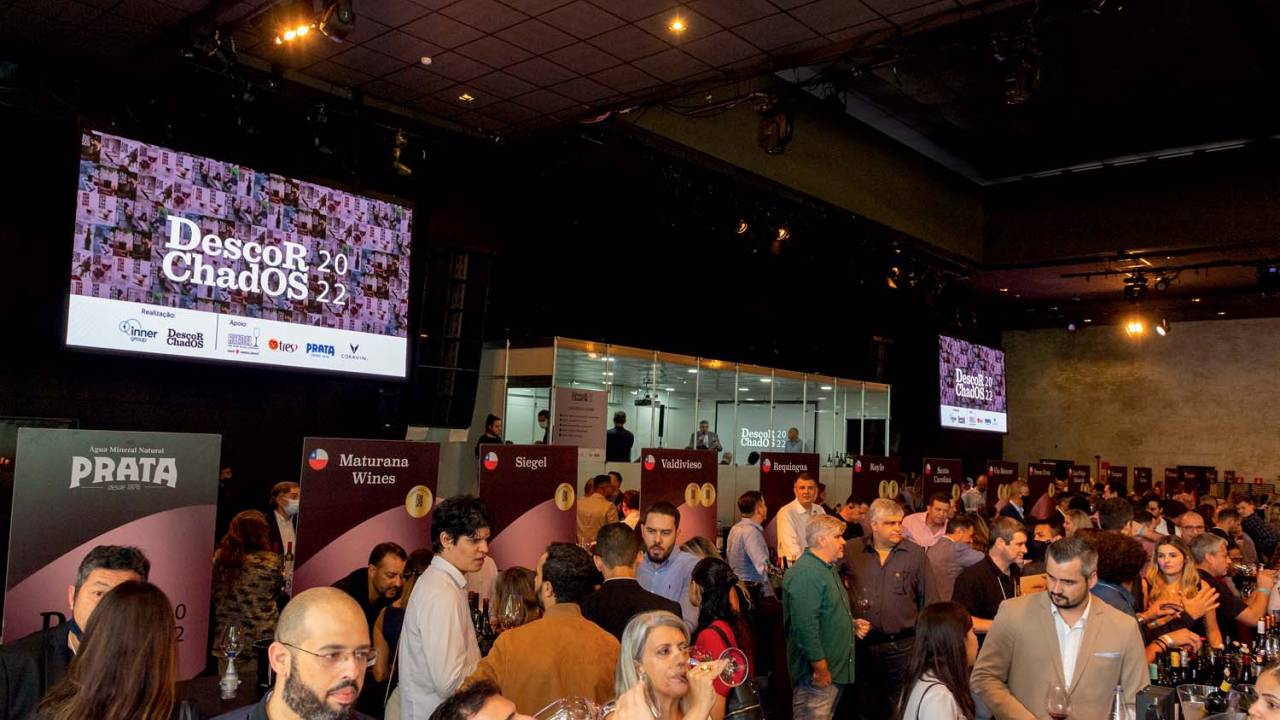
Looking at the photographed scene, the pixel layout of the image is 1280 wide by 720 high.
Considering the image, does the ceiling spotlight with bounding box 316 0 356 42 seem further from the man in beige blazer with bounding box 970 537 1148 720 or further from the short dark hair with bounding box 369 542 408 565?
the man in beige blazer with bounding box 970 537 1148 720

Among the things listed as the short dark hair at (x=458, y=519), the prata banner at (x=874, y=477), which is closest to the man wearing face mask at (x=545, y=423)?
the prata banner at (x=874, y=477)

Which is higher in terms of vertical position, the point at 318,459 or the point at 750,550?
the point at 318,459

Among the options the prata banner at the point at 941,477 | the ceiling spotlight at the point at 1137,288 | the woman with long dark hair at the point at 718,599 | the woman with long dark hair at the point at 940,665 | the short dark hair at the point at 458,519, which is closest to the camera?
the woman with long dark hair at the point at 940,665

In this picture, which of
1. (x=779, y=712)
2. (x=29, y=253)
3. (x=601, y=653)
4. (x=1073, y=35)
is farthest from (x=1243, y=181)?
(x=29, y=253)

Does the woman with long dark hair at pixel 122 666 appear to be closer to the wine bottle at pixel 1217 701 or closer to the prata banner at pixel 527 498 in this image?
the wine bottle at pixel 1217 701

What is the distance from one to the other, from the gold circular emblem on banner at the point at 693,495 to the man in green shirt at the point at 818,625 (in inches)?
90.2

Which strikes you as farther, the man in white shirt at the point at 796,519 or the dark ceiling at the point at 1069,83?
the man in white shirt at the point at 796,519

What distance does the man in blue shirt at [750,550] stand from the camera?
670cm

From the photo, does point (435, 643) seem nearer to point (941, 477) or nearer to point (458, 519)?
point (458, 519)

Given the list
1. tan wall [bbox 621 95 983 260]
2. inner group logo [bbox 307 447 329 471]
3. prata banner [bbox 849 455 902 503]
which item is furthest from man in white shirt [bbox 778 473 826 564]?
tan wall [bbox 621 95 983 260]

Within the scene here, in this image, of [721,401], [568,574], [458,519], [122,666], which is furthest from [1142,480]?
[122,666]

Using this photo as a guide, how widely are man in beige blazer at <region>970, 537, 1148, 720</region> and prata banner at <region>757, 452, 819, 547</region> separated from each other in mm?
4529

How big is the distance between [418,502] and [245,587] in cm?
101

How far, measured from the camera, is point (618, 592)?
387 centimetres
